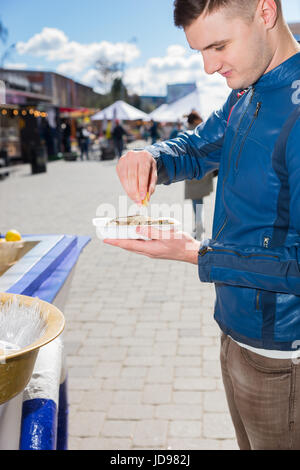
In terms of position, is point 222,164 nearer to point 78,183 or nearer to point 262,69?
point 262,69

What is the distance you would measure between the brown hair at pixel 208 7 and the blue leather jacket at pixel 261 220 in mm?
191

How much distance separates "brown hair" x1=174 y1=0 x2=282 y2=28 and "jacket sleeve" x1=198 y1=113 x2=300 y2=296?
35 centimetres

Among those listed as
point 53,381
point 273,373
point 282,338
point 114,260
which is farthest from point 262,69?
point 114,260

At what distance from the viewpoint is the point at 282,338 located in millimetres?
1413

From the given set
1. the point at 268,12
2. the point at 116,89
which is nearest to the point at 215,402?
the point at 268,12

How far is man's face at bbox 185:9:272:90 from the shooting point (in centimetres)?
125

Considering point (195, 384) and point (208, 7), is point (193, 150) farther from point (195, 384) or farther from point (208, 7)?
point (195, 384)

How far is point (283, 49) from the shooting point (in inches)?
52.9

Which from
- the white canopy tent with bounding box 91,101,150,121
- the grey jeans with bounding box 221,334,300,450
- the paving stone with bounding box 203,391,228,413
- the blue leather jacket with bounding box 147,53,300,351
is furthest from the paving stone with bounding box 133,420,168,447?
the white canopy tent with bounding box 91,101,150,121

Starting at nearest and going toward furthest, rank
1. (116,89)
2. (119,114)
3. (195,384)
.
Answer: (195,384) → (119,114) → (116,89)

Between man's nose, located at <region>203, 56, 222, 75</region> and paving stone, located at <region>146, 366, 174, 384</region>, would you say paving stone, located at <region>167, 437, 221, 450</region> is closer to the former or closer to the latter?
paving stone, located at <region>146, 366, 174, 384</region>

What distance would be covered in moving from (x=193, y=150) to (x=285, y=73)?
22.1 inches

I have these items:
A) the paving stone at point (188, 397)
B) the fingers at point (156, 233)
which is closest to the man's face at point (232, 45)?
the fingers at point (156, 233)

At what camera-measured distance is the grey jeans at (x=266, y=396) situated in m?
1.45
